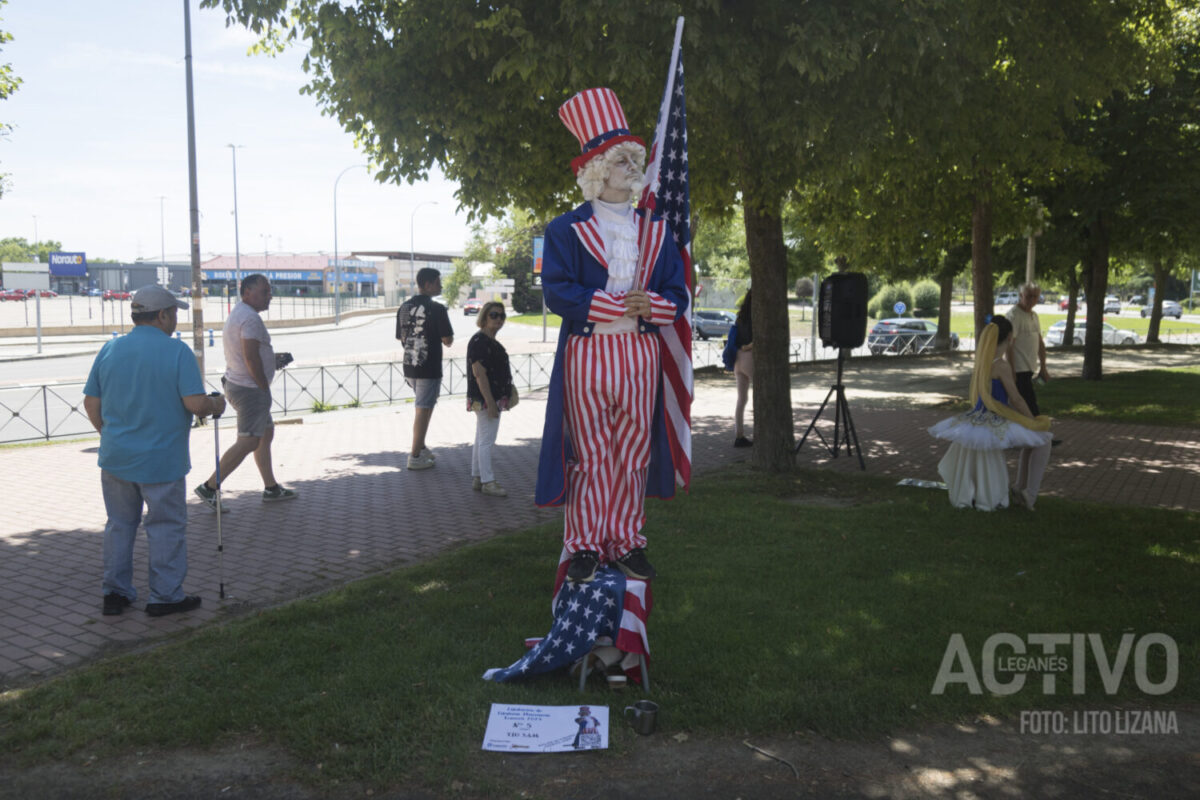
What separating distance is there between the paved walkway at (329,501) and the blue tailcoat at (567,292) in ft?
7.54

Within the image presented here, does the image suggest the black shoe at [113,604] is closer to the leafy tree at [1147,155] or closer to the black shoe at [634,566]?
the black shoe at [634,566]

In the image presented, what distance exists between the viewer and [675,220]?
464 centimetres

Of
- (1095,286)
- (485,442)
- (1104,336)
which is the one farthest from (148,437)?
(1104,336)

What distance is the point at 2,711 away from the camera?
4.04 metres

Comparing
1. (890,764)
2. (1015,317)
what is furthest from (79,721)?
(1015,317)

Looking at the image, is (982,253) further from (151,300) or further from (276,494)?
(151,300)

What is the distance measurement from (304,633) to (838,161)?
20.7 ft

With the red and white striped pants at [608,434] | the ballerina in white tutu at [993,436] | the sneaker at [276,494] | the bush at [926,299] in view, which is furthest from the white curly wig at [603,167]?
the bush at [926,299]

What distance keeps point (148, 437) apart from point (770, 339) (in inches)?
250

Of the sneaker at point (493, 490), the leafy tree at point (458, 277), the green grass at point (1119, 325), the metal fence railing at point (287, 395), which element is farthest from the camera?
the leafy tree at point (458, 277)

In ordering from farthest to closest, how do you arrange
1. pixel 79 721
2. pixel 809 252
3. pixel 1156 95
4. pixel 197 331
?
pixel 809 252
pixel 197 331
pixel 1156 95
pixel 79 721

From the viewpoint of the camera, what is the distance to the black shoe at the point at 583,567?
4.30 meters

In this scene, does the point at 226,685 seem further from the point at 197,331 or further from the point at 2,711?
the point at 197,331

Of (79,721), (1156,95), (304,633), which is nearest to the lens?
(79,721)
